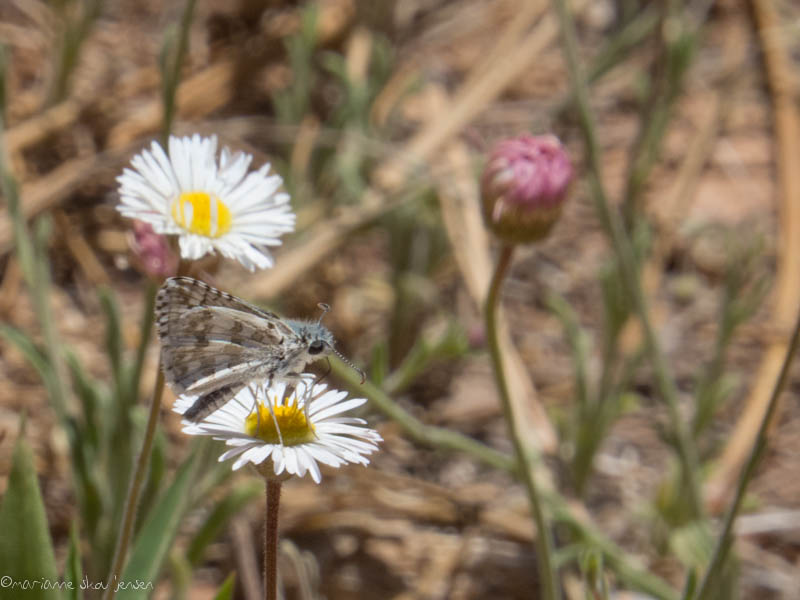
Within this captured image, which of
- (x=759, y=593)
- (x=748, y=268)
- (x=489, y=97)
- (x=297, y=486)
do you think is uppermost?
(x=489, y=97)

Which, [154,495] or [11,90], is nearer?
[154,495]

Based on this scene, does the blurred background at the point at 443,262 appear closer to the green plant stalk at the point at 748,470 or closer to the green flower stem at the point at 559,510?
the green flower stem at the point at 559,510

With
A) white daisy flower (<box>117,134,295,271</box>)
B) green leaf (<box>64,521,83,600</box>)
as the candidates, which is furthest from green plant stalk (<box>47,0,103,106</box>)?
green leaf (<box>64,521,83,600</box>)

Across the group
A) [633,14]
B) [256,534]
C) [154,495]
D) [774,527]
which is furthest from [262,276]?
[633,14]

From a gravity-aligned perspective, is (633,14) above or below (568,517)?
above

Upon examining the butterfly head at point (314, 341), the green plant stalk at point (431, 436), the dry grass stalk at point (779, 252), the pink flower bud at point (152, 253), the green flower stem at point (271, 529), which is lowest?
the green flower stem at point (271, 529)

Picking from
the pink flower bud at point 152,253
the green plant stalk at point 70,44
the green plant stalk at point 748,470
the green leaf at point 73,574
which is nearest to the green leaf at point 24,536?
the green leaf at point 73,574

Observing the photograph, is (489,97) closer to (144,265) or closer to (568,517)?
(568,517)
